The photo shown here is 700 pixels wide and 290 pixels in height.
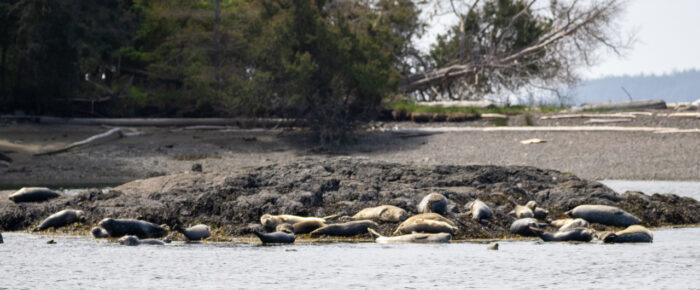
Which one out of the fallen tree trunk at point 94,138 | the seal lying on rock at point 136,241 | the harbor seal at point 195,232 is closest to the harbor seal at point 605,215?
the harbor seal at point 195,232

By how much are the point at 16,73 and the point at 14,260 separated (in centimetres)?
1831

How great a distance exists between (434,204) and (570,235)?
1540 millimetres

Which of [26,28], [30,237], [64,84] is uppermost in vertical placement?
[26,28]

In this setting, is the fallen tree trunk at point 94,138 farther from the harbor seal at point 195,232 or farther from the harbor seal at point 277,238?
the harbor seal at point 277,238

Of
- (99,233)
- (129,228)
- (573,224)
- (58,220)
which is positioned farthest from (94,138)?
(573,224)

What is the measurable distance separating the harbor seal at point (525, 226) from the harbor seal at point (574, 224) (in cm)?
26

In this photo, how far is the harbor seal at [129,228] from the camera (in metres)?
9.27

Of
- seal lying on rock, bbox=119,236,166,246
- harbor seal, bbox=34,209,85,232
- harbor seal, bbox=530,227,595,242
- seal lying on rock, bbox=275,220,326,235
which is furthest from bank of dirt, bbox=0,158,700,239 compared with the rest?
seal lying on rock, bbox=119,236,166,246

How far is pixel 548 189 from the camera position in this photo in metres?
11.2

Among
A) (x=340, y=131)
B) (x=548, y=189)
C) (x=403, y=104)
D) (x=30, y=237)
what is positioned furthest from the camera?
(x=403, y=104)

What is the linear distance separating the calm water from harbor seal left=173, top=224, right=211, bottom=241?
0.43m

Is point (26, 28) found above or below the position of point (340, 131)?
above

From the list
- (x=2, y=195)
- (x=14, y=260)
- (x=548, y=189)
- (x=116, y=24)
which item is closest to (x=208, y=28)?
(x=116, y=24)

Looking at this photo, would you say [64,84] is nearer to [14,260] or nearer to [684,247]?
[14,260]
